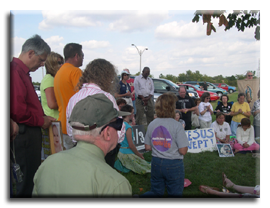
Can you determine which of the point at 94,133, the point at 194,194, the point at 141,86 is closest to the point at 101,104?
the point at 94,133

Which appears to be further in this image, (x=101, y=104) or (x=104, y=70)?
(x=104, y=70)

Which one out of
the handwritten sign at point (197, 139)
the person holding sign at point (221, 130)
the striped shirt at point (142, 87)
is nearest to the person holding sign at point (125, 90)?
the striped shirt at point (142, 87)

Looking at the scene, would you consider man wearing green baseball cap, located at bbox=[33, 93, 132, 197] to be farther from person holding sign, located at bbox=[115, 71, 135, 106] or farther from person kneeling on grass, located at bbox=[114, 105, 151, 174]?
person holding sign, located at bbox=[115, 71, 135, 106]

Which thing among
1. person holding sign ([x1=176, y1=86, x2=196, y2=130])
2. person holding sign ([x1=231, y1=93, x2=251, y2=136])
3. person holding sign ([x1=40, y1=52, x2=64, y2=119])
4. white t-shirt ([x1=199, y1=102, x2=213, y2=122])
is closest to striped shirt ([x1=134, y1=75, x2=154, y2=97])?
person holding sign ([x1=176, y1=86, x2=196, y2=130])

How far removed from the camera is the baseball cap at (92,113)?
1.29 metres

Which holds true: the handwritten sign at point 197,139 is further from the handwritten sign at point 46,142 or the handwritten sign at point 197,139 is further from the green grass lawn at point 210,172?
the handwritten sign at point 46,142

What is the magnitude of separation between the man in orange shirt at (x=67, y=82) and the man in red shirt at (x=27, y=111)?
24 centimetres

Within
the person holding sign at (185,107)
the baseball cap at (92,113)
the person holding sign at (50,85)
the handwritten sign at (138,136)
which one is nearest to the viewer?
the baseball cap at (92,113)

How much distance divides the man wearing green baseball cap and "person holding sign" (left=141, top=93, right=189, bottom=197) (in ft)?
4.58

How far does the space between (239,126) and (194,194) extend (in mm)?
3610

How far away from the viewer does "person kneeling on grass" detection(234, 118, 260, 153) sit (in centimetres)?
583

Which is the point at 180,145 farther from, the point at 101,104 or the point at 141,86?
the point at 141,86

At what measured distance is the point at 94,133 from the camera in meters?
1.30

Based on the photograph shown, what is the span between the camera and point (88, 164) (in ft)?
3.75
